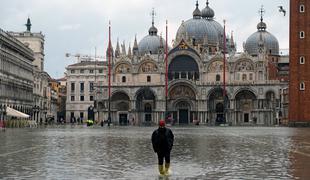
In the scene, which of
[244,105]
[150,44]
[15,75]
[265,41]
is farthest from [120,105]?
[265,41]

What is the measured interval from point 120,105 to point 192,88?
14.6 metres

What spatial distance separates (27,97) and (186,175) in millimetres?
84578

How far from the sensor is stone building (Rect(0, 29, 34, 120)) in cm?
8006

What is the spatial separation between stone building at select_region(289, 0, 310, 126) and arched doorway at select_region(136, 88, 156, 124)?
39.8 m

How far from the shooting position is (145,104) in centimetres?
12250

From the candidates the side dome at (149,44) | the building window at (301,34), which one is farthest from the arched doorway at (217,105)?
the building window at (301,34)

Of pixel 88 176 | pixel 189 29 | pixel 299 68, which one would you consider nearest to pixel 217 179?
pixel 88 176

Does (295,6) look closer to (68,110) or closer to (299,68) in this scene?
(299,68)

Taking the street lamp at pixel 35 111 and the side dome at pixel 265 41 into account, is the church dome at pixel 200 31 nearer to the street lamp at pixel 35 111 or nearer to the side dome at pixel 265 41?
the side dome at pixel 265 41

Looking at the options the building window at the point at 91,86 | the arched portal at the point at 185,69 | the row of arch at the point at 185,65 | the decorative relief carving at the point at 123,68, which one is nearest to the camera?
the row of arch at the point at 185,65

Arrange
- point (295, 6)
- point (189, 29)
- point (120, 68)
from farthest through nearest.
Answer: point (189, 29), point (120, 68), point (295, 6)

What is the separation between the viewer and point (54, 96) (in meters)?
151

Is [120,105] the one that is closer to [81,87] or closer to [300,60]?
[81,87]

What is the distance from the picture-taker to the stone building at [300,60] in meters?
85.0
